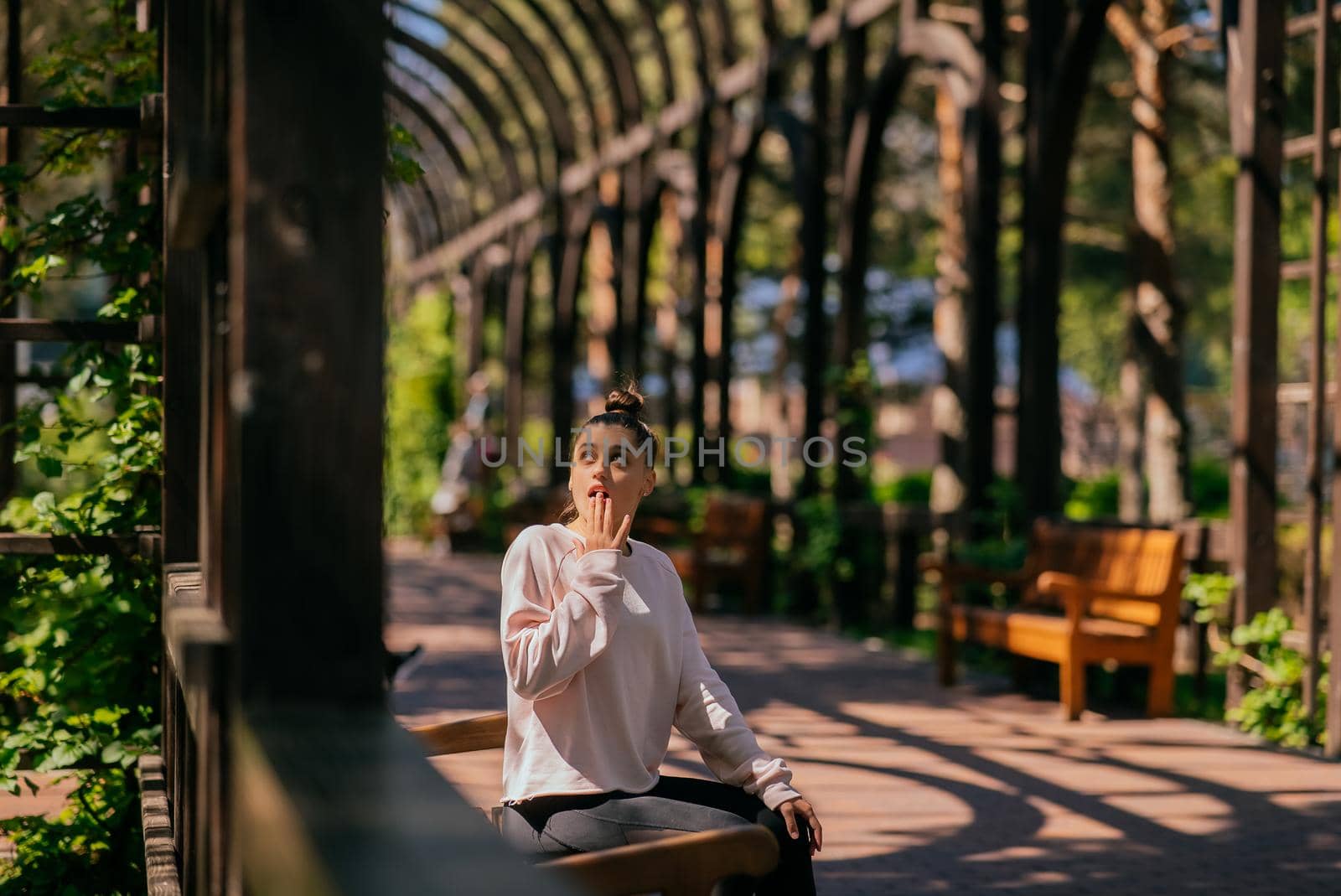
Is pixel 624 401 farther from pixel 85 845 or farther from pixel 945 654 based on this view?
pixel 945 654

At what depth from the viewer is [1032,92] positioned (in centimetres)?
895

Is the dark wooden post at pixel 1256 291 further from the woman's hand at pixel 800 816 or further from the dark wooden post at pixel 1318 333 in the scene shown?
the woman's hand at pixel 800 816

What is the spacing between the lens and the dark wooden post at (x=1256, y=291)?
276 inches

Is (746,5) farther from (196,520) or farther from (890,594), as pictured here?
(196,520)

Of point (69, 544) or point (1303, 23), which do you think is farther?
point (1303, 23)

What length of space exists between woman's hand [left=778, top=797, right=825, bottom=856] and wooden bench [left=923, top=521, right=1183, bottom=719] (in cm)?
456

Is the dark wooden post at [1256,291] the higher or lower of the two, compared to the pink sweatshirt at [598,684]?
higher

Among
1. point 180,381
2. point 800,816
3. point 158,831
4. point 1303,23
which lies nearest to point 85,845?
point 158,831

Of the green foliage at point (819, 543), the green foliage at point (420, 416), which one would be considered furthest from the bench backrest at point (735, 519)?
the green foliage at point (420, 416)

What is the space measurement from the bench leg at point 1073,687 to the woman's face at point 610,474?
15.8ft

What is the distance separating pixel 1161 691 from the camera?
737 cm

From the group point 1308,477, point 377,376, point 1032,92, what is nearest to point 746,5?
point 1032,92

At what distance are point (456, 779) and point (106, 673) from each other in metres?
1.72

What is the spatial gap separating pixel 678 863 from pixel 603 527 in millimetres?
575
